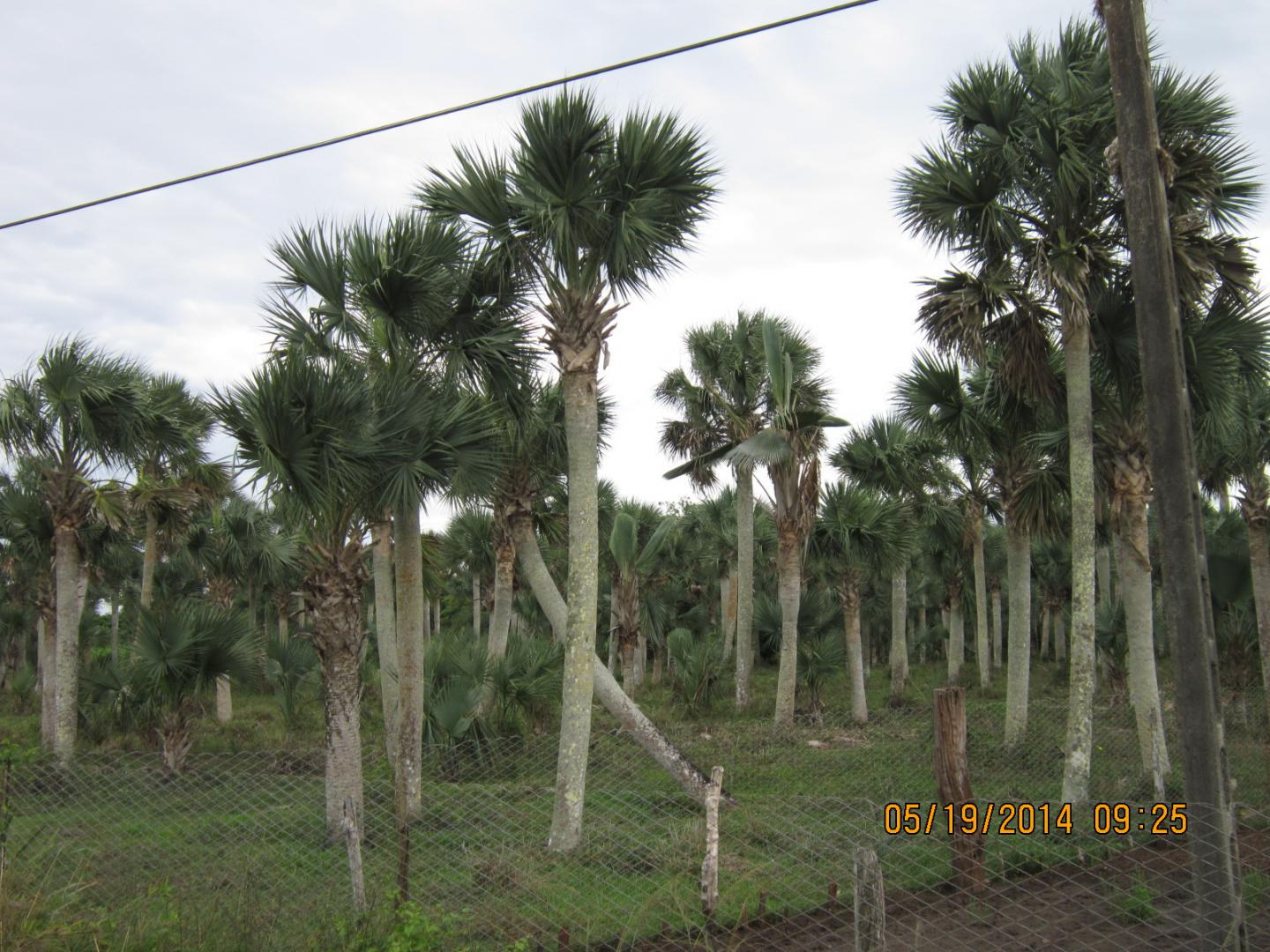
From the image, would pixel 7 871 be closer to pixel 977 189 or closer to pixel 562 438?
pixel 562 438

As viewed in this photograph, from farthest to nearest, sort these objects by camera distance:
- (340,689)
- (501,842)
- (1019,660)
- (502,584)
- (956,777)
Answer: (502,584)
(1019,660)
(340,689)
(501,842)
(956,777)

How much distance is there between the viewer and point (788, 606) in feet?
71.3

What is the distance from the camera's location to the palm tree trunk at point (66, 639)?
15.7 metres

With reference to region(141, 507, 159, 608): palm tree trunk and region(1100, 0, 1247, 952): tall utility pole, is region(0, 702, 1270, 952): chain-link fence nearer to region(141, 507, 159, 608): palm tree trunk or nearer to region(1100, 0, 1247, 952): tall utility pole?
region(1100, 0, 1247, 952): tall utility pole

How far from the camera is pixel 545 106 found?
10.4 meters

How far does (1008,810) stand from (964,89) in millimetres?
9094

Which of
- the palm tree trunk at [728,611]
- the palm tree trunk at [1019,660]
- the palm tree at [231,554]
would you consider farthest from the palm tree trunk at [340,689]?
the palm tree trunk at [728,611]

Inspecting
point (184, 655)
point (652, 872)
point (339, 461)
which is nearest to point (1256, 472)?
point (652, 872)

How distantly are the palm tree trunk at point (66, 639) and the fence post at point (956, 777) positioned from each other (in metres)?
14.1

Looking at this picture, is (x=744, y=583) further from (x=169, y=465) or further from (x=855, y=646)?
(x=169, y=465)

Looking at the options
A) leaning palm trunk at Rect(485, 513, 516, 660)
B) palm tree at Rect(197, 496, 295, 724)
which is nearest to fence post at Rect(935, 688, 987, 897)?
leaning palm trunk at Rect(485, 513, 516, 660)

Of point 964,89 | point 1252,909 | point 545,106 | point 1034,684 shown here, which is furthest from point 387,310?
point 1034,684

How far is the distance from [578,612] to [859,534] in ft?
45.1
